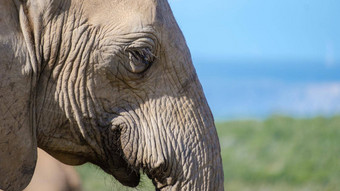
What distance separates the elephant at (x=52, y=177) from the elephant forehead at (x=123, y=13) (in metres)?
2.28

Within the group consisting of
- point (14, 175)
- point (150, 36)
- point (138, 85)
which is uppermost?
point (150, 36)

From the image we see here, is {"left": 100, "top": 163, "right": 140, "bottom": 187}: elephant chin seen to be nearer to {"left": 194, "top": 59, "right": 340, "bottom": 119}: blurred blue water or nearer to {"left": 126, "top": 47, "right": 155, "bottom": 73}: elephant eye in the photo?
{"left": 126, "top": 47, "right": 155, "bottom": 73}: elephant eye

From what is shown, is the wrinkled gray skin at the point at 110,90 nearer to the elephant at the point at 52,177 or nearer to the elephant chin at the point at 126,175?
the elephant chin at the point at 126,175

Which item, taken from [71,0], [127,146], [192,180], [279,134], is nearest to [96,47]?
[71,0]

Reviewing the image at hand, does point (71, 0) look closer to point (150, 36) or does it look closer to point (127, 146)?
point (150, 36)

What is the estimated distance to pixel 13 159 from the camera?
125 inches

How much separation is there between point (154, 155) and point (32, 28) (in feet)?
2.24

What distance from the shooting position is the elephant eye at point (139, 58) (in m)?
3.25

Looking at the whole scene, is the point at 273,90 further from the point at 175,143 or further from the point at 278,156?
the point at 175,143

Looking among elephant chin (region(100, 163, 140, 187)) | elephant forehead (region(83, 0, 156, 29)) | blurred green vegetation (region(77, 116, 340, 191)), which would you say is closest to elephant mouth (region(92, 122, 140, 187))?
elephant chin (region(100, 163, 140, 187))

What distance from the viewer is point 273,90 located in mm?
22625

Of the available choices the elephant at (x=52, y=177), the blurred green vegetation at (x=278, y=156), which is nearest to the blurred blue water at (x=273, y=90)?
the blurred green vegetation at (x=278, y=156)

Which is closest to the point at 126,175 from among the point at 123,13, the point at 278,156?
the point at 123,13

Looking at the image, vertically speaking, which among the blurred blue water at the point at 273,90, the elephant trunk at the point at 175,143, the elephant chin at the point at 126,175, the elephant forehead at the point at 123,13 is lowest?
the blurred blue water at the point at 273,90
